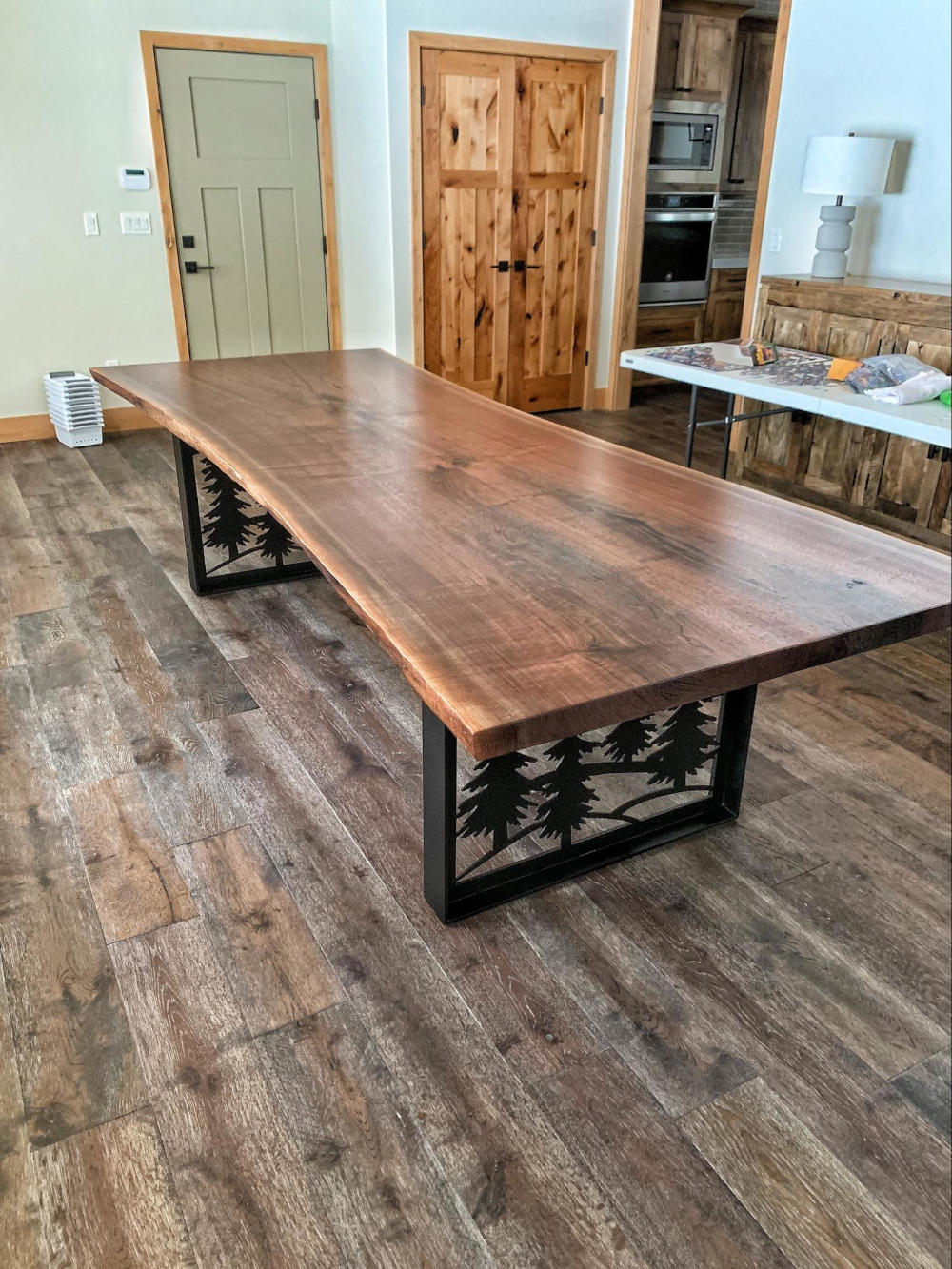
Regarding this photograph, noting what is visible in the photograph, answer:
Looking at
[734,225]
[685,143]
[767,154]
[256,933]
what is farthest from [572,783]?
[734,225]

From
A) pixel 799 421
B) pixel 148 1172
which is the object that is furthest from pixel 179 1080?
pixel 799 421

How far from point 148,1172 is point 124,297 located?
493cm

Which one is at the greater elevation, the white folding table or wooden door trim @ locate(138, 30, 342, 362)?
wooden door trim @ locate(138, 30, 342, 362)

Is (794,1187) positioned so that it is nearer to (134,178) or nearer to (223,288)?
(223,288)

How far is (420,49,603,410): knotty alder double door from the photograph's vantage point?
5301mm

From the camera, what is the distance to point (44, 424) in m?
5.30

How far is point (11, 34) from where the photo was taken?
4.59m

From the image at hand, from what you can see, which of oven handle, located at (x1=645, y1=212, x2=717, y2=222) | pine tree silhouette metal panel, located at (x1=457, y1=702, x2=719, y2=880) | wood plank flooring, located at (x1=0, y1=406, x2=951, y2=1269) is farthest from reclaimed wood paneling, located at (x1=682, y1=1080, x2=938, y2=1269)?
oven handle, located at (x1=645, y1=212, x2=717, y2=222)

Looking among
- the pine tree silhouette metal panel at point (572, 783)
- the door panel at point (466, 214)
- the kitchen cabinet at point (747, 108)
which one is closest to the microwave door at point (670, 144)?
the kitchen cabinet at point (747, 108)

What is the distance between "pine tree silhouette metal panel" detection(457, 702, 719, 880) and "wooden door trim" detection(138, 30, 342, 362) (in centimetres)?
426

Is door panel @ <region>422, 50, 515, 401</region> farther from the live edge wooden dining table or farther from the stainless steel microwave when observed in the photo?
the live edge wooden dining table

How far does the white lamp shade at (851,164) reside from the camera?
3.89 m

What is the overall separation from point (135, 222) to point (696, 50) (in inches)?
146

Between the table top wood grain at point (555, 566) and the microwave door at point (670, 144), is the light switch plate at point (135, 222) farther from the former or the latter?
the table top wood grain at point (555, 566)
